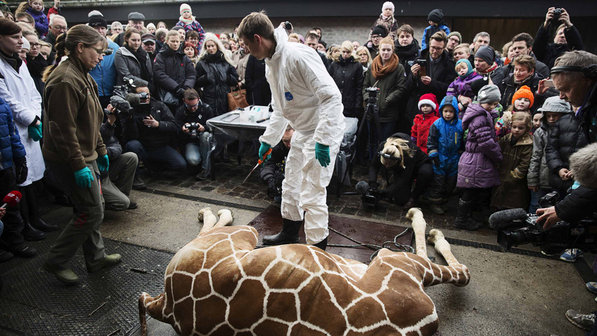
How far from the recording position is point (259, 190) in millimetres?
5758

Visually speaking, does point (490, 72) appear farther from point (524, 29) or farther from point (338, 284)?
point (524, 29)

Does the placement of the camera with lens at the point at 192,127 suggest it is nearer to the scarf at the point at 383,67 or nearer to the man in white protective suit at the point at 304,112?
the man in white protective suit at the point at 304,112

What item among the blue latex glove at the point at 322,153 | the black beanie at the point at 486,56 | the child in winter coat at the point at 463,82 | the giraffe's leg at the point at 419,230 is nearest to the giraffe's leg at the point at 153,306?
the blue latex glove at the point at 322,153

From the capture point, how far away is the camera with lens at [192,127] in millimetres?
6160

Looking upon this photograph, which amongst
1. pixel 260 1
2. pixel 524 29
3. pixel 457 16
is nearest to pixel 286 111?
pixel 457 16

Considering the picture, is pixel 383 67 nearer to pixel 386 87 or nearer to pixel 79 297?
pixel 386 87

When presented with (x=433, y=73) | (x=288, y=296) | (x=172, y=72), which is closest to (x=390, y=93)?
(x=433, y=73)

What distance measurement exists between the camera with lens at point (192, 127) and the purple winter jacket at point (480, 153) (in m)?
4.10

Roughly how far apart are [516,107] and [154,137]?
5313 mm

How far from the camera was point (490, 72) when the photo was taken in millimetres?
5984

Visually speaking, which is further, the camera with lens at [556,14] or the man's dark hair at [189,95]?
the man's dark hair at [189,95]

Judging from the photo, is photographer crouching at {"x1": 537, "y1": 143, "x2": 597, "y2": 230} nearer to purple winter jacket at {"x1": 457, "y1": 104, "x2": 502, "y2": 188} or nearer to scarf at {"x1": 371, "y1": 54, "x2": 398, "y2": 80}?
purple winter jacket at {"x1": 457, "y1": 104, "x2": 502, "y2": 188}

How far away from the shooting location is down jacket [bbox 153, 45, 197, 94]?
661 centimetres

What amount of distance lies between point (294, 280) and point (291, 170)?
1949 mm
